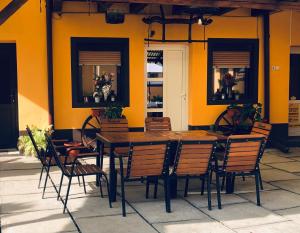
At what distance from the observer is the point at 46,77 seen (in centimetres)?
855

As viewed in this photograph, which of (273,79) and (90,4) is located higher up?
(90,4)

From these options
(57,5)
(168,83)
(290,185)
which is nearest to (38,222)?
(290,185)

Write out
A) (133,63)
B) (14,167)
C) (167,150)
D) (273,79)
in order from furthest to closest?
(273,79), (133,63), (14,167), (167,150)

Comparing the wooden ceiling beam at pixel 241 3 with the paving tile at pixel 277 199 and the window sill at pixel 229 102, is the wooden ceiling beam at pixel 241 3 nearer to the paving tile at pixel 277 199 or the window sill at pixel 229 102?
the paving tile at pixel 277 199

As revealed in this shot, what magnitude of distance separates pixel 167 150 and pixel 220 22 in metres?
5.13

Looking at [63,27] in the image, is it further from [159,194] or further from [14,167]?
[159,194]

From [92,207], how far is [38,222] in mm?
705

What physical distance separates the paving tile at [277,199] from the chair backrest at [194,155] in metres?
0.83

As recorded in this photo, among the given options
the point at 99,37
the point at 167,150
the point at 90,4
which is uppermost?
the point at 90,4

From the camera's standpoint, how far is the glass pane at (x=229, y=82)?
9656 mm

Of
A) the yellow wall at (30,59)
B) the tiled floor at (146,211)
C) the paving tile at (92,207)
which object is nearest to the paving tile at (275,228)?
the tiled floor at (146,211)

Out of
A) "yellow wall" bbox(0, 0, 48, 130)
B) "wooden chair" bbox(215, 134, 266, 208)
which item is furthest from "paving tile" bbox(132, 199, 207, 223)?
"yellow wall" bbox(0, 0, 48, 130)

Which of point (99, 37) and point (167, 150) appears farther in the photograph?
point (99, 37)

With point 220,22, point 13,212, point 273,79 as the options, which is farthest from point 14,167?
point 273,79
